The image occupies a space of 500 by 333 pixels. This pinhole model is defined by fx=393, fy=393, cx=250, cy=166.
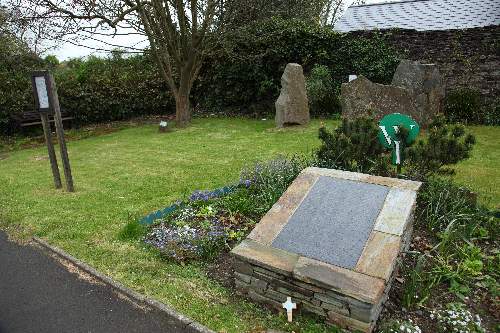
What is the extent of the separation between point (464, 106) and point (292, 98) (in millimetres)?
5339

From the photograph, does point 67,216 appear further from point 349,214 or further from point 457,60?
point 457,60

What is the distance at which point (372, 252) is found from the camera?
11.4 ft

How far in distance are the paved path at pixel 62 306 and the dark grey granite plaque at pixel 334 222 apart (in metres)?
1.31

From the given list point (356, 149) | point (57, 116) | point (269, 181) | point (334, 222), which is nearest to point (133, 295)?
point (334, 222)

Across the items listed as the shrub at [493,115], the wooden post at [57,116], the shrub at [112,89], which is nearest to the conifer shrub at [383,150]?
the wooden post at [57,116]

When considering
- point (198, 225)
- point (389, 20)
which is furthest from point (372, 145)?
point (389, 20)

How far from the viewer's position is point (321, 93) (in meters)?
12.8

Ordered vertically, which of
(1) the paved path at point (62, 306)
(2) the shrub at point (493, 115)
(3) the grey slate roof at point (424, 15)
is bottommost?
(1) the paved path at point (62, 306)

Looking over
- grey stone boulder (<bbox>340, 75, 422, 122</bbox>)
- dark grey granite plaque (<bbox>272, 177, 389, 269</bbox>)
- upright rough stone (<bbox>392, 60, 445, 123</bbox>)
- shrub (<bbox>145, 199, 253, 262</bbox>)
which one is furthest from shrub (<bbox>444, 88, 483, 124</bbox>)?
shrub (<bbox>145, 199, 253, 262</bbox>)

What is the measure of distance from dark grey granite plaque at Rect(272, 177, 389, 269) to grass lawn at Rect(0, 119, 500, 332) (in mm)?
620

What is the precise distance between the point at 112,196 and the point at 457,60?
11.4 m

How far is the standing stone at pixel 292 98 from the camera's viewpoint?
11.3 meters

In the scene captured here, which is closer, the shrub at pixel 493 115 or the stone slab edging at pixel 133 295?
the stone slab edging at pixel 133 295

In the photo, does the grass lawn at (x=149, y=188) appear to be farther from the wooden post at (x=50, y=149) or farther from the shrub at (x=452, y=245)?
the shrub at (x=452, y=245)
